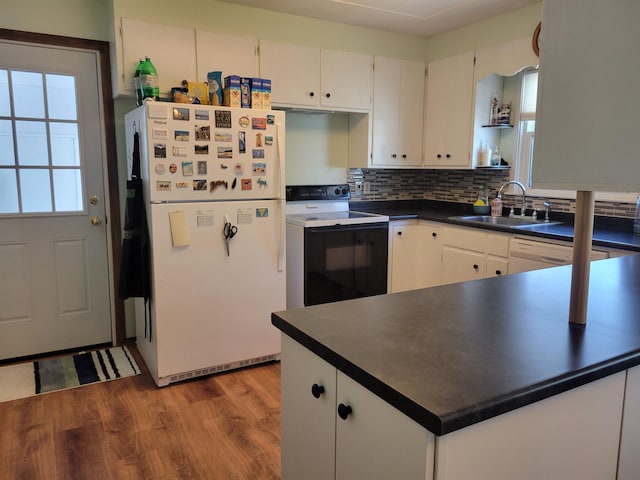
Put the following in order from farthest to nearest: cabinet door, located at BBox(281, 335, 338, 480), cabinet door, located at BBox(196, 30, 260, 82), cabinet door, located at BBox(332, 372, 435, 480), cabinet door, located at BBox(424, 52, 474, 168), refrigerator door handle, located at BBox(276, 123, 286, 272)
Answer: cabinet door, located at BBox(424, 52, 474, 168)
cabinet door, located at BBox(196, 30, 260, 82)
refrigerator door handle, located at BBox(276, 123, 286, 272)
cabinet door, located at BBox(281, 335, 338, 480)
cabinet door, located at BBox(332, 372, 435, 480)

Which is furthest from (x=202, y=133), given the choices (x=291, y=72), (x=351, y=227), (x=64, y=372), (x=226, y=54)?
(x=64, y=372)

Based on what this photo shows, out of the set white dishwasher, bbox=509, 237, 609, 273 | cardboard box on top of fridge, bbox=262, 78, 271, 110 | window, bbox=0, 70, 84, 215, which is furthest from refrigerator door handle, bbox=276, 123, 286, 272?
white dishwasher, bbox=509, 237, 609, 273

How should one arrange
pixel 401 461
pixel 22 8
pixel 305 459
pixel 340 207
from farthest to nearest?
1. pixel 340 207
2. pixel 22 8
3. pixel 305 459
4. pixel 401 461

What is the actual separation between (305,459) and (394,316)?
0.46 m

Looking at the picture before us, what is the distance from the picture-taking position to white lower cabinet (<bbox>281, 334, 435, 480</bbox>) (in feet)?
3.05

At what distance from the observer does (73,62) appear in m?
3.22

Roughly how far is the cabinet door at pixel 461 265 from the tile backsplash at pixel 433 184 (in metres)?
→ 0.70

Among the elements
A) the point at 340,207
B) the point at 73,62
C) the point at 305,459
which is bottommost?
the point at 305,459

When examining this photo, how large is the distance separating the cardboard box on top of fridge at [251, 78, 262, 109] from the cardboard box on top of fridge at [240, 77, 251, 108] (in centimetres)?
2

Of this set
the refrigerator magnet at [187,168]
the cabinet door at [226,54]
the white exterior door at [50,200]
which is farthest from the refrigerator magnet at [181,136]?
the white exterior door at [50,200]

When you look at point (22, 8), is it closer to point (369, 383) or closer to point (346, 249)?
point (346, 249)

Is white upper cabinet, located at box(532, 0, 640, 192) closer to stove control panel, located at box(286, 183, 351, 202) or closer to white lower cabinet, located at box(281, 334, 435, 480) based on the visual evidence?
white lower cabinet, located at box(281, 334, 435, 480)

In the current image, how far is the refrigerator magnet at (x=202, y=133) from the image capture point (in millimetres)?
2748

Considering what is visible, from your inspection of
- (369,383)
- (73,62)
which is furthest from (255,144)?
(369,383)
